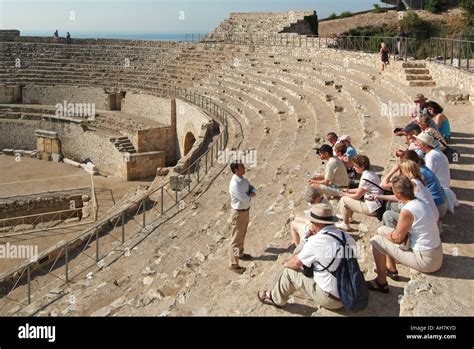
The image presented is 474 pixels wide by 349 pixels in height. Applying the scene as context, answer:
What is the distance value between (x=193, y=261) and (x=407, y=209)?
388cm

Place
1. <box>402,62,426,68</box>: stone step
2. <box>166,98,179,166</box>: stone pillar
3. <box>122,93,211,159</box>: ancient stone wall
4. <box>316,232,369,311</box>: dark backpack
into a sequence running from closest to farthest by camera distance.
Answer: <box>316,232,369,311</box>: dark backpack
<box>402,62,426,68</box>: stone step
<box>122,93,211,159</box>: ancient stone wall
<box>166,98,179,166</box>: stone pillar

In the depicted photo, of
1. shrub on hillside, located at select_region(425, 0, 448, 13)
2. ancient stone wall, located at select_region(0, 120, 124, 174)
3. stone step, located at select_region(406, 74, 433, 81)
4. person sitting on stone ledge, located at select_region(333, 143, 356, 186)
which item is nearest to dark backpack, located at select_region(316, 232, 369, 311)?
person sitting on stone ledge, located at select_region(333, 143, 356, 186)

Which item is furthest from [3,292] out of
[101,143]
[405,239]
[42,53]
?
[42,53]

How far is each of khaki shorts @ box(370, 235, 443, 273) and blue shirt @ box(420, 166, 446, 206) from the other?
1.04 m

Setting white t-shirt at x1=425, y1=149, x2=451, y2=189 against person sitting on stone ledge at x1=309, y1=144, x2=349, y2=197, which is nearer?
white t-shirt at x1=425, y1=149, x2=451, y2=189

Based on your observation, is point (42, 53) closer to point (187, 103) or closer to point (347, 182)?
point (187, 103)

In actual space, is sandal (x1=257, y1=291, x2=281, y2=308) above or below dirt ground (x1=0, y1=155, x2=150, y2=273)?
above

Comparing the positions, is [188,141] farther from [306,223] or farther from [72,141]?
[306,223]

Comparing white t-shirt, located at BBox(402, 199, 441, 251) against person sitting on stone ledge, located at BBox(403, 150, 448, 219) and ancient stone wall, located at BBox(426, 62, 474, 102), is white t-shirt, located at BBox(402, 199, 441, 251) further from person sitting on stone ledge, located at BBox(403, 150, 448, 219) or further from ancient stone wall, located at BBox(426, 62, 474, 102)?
ancient stone wall, located at BBox(426, 62, 474, 102)

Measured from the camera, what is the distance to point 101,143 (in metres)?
21.6

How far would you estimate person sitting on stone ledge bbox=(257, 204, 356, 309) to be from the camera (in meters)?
4.28

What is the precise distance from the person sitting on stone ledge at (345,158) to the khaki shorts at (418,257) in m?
2.68

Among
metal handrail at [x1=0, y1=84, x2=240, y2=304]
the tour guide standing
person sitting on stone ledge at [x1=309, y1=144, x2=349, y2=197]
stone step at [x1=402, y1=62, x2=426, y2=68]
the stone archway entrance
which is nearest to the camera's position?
the tour guide standing

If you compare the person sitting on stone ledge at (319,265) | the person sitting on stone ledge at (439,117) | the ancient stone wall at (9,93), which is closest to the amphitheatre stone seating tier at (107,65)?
the ancient stone wall at (9,93)
